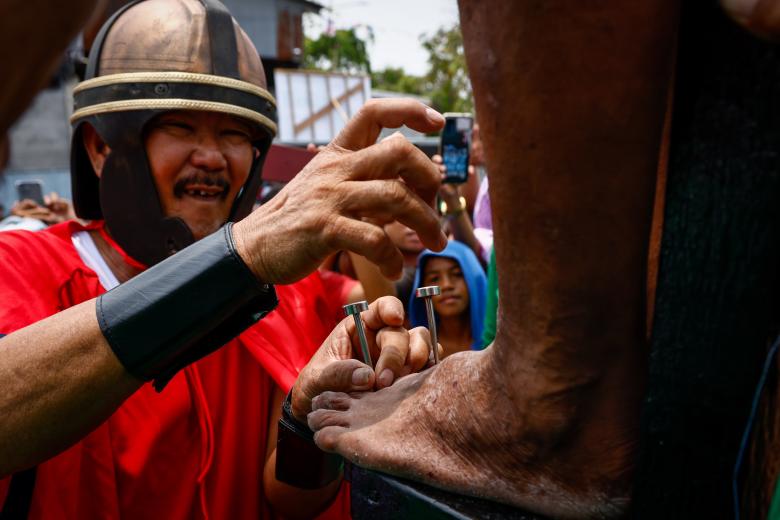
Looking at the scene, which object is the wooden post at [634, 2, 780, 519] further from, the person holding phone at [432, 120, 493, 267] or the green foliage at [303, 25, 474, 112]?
the green foliage at [303, 25, 474, 112]

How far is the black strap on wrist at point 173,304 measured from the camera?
1127mm

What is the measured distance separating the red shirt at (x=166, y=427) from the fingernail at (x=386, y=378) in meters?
0.56

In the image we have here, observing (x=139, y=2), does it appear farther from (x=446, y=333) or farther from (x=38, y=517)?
(x=446, y=333)

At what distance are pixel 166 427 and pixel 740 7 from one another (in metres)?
1.49

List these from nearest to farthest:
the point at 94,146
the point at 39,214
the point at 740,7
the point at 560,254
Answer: the point at 740,7 < the point at 560,254 < the point at 94,146 < the point at 39,214

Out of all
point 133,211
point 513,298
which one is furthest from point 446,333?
point 513,298

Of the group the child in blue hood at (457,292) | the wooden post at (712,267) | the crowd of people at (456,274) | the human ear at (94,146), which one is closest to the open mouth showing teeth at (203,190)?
the human ear at (94,146)

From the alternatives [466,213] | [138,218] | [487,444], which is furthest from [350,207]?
[466,213]

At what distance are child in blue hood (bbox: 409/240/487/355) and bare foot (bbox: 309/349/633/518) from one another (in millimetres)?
2324

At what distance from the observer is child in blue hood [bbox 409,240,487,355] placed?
3.31m

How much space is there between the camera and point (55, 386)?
1168 millimetres

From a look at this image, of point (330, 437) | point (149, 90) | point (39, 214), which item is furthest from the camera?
point (39, 214)

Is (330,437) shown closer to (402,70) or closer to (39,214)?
(39,214)

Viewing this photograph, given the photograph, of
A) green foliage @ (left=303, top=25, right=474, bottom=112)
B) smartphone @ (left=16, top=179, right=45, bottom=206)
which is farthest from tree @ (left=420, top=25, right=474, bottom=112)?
smartphone @ (left=16, top=179, right=45, bottom=206)
